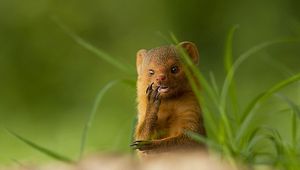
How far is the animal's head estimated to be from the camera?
4.80m

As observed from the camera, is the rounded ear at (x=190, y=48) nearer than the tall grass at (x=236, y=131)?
No

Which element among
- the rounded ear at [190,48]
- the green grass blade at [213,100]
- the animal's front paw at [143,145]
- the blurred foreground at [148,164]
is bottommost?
the blurred foreground at [148,164]

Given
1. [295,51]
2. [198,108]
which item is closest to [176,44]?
[198,108]

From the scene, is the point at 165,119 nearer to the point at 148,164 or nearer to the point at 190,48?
the point at 190,48

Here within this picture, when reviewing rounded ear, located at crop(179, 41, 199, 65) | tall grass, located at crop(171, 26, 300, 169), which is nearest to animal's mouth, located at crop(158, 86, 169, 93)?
tall grass, located at crop(171, 26, 300, 169)

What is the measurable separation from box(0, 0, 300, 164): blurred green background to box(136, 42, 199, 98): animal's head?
740 centimetres

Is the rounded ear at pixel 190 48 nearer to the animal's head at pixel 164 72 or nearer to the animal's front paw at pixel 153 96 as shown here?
the animal's head at pixel 164 72

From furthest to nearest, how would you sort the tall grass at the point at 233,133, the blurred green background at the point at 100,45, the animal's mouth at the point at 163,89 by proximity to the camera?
the blurred green background at the point at 100,45 < the animal's mouth at the point at 163,89 < the tall grass at the point at 233,133

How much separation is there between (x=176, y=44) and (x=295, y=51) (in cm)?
904

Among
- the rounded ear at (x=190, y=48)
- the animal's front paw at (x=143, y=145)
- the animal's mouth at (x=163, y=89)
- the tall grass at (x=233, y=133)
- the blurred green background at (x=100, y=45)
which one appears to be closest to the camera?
the tall grass at (x=233, y=133)

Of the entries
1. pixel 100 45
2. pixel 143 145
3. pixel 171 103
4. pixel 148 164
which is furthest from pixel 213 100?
pixel 100 45

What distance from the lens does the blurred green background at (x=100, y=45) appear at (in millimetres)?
13641

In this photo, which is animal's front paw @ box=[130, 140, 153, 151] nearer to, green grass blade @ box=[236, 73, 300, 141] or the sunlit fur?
the sunlit fur

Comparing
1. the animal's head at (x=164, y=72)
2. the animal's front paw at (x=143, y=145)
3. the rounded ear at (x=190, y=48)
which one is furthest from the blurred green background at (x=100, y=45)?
the animal's front paw at (x=143, y=145)
